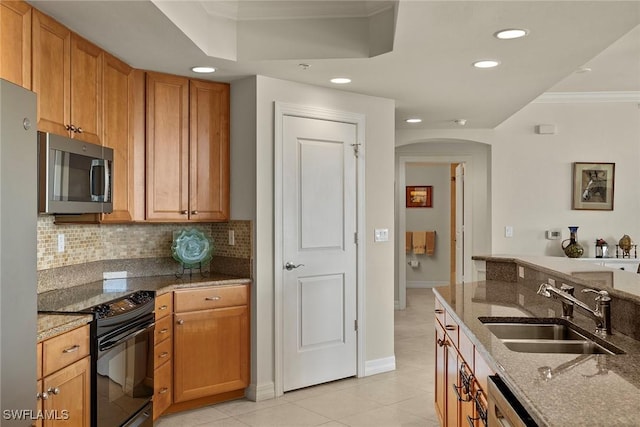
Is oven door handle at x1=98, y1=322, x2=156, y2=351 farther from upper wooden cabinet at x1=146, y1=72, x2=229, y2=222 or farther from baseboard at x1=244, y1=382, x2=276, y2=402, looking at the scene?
baseboard at x1=244, y1=382, x2=276, y2=402

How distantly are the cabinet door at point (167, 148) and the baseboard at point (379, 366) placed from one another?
1.94 meters

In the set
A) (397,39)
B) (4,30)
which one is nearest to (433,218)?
(397,39)

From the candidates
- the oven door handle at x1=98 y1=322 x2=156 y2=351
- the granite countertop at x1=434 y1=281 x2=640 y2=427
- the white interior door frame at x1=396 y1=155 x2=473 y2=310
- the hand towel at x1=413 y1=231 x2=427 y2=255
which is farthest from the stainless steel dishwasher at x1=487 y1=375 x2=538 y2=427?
the hand towel at x1=413 y1=231 x2=427 y2=255

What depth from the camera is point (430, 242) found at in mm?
9812

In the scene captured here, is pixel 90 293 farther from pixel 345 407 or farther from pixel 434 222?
pixel 434 222

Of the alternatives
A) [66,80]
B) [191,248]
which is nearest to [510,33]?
[66,80]

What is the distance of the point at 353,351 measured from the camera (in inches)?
174

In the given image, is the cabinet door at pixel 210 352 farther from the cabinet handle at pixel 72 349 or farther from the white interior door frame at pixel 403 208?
the white interior door frame at pixel 403 208

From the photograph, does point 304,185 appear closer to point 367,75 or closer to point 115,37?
point 367,75

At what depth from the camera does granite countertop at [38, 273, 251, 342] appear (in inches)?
92.0

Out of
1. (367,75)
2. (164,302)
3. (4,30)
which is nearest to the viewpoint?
(4,30)

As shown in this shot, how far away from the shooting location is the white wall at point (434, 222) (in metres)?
9.90

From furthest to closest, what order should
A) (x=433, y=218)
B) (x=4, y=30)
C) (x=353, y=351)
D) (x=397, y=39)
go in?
1. (x=433, y=218)
2. (x=353, y=351)
3. (x=397, y=39)
4. (x=4, y=30)

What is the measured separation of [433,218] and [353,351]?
5.95 metres
